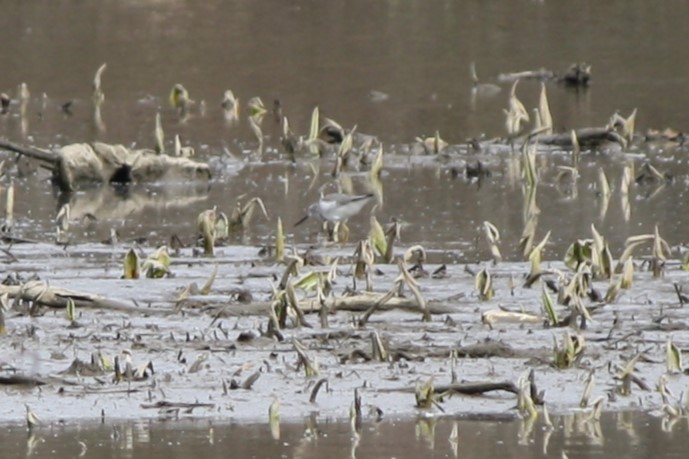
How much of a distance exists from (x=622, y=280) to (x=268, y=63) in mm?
18266

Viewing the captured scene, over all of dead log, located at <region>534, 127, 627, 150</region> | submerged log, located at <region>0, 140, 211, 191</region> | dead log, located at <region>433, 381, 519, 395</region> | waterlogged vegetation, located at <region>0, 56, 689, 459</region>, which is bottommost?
dead log, located at <region>433, 381, 519, 395</region>

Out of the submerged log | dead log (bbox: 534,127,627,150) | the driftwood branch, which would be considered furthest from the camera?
dead log (bbox: 534,127,627,150)

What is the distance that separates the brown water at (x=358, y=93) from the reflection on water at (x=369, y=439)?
0.04 meters

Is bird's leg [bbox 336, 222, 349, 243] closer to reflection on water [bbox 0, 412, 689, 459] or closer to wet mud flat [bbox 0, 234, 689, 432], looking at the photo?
wet mud flat [bbox 0, 234, 689, 432]

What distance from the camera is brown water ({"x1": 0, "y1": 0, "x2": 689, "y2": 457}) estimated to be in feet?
48.1

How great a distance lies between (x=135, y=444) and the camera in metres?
7.86

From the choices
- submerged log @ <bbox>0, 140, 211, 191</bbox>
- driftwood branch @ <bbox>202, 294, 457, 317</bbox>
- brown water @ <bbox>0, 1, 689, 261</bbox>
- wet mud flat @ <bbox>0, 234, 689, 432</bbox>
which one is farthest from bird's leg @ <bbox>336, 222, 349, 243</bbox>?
submerged log @ <bbox>0, 140, 211, 191</bbox>

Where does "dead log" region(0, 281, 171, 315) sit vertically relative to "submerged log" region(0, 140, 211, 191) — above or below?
below

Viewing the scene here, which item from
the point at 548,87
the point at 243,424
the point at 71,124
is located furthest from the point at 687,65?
the point at 243,424

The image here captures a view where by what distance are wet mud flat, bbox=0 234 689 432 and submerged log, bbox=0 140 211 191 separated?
5481mm

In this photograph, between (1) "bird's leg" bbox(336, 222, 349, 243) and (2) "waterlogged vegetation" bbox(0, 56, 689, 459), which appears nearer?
(2) "waterlogged vegetation" bbox(0, 56, 689, 459)

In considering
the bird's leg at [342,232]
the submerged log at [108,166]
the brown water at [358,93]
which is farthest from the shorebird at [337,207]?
the submerged log at [108,166]

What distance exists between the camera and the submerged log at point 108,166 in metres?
16.9

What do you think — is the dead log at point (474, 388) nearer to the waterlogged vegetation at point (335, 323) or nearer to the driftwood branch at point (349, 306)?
the waterlogged vegetation at point (335, 323)
